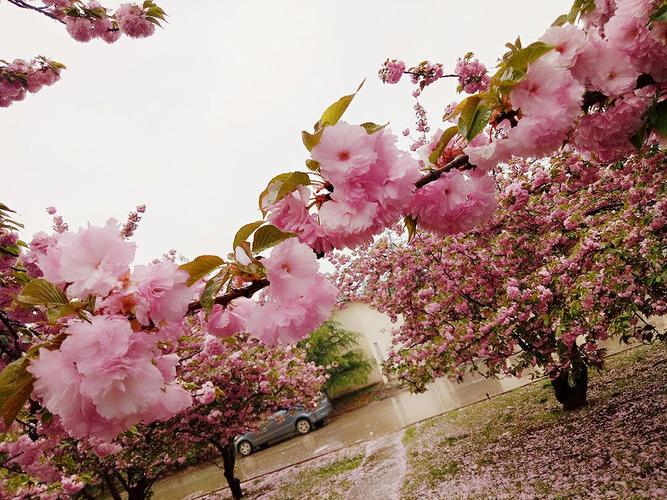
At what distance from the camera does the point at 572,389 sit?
6.22 m

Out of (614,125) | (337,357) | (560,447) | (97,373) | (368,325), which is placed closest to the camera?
(97,373)

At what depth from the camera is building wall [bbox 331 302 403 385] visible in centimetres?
2395

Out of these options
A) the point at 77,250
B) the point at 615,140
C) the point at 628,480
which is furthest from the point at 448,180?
the point at 628,480

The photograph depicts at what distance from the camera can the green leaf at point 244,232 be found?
84 cm

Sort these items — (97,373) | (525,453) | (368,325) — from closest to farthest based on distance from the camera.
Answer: (97,373), (525,453), (368,325)

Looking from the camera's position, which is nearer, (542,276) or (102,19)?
(102,19)

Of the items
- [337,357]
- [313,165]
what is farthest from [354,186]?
[337,357]

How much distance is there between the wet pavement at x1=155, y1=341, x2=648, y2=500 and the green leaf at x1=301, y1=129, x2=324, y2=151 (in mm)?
10736

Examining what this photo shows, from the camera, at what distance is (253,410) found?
7.70 metres

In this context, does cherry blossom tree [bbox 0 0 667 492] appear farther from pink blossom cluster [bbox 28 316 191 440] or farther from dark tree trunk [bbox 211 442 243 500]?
dark tree trunk [bbox 211 442 243 500]

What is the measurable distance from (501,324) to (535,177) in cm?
185

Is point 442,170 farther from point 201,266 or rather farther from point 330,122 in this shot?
point 201,266

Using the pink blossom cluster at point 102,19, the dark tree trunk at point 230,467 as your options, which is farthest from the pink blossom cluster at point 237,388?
the pink blossom cluster at point 102,19

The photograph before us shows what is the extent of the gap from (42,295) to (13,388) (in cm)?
18
